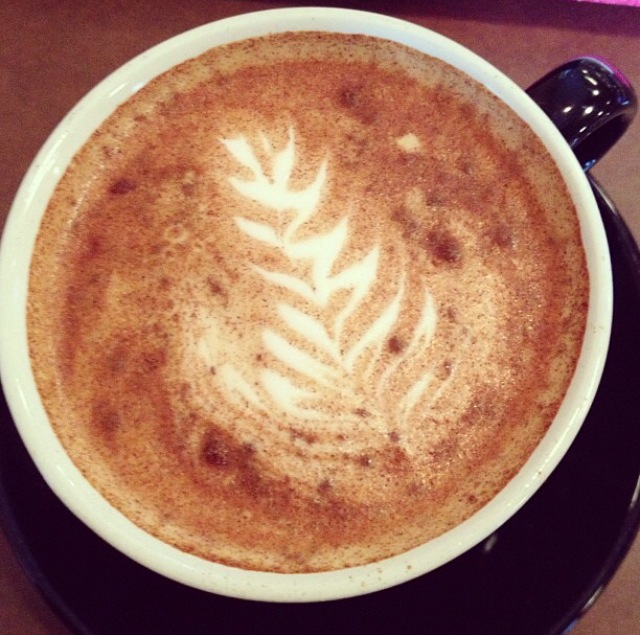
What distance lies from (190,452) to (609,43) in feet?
3.82

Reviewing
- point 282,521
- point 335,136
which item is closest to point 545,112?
point 335,136

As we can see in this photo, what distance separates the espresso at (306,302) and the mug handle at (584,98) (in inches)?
3.1

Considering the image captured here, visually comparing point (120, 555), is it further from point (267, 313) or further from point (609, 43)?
point (609, 43)

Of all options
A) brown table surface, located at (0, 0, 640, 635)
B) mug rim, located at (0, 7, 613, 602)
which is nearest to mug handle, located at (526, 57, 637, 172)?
mug rim, located at (0, 7, 613, 602)

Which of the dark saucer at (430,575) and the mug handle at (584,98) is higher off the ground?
the mug handle at (584,98)

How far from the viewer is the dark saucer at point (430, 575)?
925mm

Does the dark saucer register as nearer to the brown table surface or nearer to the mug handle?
the mug handle

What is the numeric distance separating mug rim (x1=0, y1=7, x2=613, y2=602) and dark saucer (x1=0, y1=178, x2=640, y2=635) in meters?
0.16

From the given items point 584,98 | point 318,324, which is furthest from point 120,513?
point 584,98

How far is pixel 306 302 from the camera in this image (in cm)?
91

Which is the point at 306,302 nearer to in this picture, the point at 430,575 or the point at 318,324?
the point at 318,324

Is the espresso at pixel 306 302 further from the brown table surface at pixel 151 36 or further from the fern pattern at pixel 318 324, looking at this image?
the brown table surface at pixel 151 36

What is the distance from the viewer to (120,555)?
3.14 feet

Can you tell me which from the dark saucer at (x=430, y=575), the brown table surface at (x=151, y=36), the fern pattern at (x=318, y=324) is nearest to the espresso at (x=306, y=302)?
the fern pattern at (x=318, y=324)
